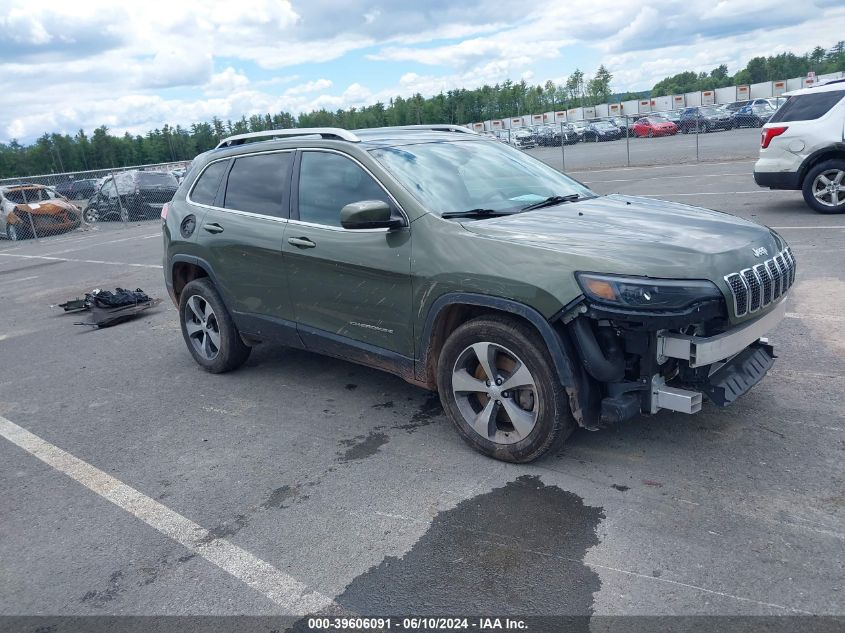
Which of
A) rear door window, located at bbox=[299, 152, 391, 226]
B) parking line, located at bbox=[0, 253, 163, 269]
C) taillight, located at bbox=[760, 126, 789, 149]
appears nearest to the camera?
rear door window, located at bbox=[299, 152, 391, 226]

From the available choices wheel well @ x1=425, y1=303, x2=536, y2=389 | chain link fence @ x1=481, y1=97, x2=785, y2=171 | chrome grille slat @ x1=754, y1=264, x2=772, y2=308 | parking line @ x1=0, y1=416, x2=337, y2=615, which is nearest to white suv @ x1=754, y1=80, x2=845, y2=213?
chain link fence @ x1=481, y1=97, x2=785, y2=171

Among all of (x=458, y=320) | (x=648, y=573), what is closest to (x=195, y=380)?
(x=458, y=320)

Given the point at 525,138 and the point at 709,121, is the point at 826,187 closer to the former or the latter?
the point at 709,121

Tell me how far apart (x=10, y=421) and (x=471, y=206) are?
12.6ft

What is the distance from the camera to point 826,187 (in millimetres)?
10562

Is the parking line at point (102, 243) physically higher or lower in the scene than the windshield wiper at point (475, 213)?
lower

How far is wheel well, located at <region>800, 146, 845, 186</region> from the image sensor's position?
33.7 feet

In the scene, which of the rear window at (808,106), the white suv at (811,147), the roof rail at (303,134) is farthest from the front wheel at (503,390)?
the rear window at (808,106)

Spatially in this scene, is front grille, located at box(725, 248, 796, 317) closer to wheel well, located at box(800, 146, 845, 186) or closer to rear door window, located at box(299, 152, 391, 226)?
rear door window, located at box(299, 152, 391, 226)

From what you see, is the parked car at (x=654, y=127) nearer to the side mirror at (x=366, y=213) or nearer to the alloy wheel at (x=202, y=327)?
the alloy wheel at (x=202, y=327)

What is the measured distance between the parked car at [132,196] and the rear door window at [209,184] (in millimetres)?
18469

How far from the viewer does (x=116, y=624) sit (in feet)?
9.77

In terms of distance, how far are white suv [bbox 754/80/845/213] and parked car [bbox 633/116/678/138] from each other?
103ft

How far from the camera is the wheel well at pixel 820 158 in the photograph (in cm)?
1027
